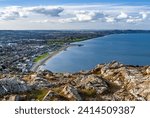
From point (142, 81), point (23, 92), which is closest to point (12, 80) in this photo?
point (23, 92)

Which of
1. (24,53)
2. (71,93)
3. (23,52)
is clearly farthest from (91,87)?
(23,52)

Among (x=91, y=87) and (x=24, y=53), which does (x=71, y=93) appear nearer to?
(x=91, y=87)

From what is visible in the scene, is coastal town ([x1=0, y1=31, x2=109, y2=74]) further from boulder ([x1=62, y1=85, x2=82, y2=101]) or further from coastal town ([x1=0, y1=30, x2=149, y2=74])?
boulder ([x1=62, y1=85, x2=82, y2=101])

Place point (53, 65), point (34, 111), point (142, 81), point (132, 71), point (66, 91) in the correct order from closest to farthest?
point (34, 111) → point (66, 91) → point (142, 81) → point (132, 71) → point (53, 65)

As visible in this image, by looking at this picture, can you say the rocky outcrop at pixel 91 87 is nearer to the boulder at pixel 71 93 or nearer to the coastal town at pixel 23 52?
the boulder at pixel 71 93

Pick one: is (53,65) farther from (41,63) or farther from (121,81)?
(121,81)

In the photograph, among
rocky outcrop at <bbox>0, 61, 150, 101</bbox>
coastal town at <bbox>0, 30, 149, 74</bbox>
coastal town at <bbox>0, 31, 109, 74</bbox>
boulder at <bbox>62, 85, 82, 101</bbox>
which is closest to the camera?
boulder at <bbox>62, 85, 82, 101</bbox>

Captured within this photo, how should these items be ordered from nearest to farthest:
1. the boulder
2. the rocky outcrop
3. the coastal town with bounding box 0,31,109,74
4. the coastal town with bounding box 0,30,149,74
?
the boulder → the rocky outcrop → the coastal town with bounding box 0,30,149,74 → the coastal town with bounding box 0,31,109,74

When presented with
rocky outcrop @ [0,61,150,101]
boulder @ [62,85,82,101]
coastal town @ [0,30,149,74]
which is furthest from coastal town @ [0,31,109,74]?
boulder @ [62,85,82,101]

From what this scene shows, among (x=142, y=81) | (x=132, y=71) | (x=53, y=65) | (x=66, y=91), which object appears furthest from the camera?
(x=53, y=65)
